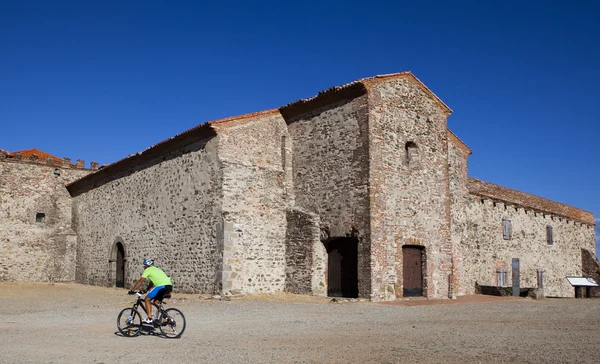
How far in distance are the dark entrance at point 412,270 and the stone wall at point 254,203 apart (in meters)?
4.04

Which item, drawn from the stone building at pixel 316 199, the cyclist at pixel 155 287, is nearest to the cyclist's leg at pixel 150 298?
the cyclist at pixel 155 287

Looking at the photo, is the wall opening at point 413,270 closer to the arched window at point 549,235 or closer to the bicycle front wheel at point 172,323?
the bicycle front wheel at point 172,323

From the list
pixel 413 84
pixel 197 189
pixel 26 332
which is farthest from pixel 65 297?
pixel 413 84

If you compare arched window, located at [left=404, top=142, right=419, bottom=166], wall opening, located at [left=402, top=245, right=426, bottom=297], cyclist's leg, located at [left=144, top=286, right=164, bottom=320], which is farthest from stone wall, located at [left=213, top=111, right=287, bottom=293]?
cyclist's leg, located at [left=144, top=286, right=164, bottom=320]

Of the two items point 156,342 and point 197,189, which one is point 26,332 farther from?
point 197,189

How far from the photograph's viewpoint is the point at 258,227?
17.9m

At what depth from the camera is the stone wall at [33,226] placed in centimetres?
2702

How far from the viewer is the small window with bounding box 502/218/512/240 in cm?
2469

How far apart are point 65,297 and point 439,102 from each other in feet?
47.5

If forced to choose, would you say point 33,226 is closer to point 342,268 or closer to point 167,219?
point 167,219

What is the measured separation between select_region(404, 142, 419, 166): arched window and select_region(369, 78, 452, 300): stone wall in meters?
0.03

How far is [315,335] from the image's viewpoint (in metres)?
9.35

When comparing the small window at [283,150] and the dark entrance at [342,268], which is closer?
the dark entrance at [342,268]

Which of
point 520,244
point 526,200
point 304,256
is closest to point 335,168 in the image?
point 304,256
